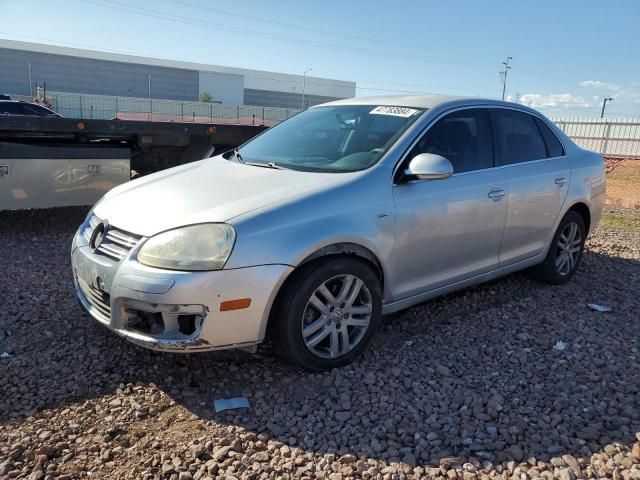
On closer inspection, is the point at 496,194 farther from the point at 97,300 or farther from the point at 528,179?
the point at 97,300

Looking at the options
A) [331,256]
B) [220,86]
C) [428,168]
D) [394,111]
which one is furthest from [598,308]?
[220,86]

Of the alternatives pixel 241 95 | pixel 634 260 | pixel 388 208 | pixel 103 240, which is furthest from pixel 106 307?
pixel 241 95

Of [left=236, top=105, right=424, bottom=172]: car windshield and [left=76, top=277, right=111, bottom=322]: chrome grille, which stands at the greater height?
[left=236, top=105, right=424, bottom=172]: car windshield

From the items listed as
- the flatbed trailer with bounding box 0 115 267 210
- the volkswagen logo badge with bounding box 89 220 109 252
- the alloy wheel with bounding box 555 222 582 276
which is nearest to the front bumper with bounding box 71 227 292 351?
the volkswagen logo badge with bounding box 89 220 109 252

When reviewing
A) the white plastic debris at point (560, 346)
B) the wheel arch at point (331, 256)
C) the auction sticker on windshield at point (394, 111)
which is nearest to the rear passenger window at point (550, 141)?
the auction sticker on windshield at point (394, 111)

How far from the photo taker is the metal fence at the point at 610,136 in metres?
26.9

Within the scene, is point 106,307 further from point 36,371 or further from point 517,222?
point 517,222

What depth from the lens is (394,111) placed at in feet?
13.0

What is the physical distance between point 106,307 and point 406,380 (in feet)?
5.93

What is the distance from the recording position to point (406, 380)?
3.21 metres

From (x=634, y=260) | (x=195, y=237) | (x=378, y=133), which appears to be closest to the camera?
(x=195, y=237)

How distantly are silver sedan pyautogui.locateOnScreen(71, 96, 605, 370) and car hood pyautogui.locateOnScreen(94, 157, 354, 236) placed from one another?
0.01 meters

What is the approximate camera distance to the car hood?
9.82ft

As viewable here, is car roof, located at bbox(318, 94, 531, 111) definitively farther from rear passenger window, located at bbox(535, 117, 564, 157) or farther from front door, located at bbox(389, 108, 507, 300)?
rear passenger window, located at bbox(535, 117, 564, 157)
